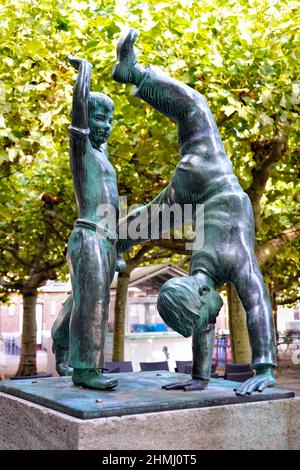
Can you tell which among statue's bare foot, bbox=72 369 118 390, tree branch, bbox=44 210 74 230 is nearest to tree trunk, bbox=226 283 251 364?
tree branch, bbox=44 210 74 230

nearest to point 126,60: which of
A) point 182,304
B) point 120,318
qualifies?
point 182,304

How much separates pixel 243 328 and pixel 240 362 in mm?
561

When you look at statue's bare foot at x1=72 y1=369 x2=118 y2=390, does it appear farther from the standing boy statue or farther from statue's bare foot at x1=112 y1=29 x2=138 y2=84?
statue's bare foot at x1=112 y1=29 x2=138 y2=84

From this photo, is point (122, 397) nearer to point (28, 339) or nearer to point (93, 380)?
point (93, 380)

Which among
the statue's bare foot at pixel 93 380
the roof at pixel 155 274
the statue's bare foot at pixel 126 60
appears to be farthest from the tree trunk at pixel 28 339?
the statue's bare foot at pixel 126 60

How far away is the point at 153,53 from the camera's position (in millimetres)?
7125

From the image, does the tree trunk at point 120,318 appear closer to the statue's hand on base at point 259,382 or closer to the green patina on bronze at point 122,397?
the green patina on bronze at point 122,397

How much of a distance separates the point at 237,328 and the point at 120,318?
493cm

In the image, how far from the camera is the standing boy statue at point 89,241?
3.13 m

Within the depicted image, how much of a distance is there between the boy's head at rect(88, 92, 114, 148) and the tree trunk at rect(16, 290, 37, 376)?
460 inches

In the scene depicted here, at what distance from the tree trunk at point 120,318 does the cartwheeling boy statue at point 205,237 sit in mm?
9028

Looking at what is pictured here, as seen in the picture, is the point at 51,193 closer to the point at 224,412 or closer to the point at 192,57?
the point at 192,57

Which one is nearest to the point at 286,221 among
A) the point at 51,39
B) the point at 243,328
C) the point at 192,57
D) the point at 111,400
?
the point at 243,328

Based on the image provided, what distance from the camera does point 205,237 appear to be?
3.29m
